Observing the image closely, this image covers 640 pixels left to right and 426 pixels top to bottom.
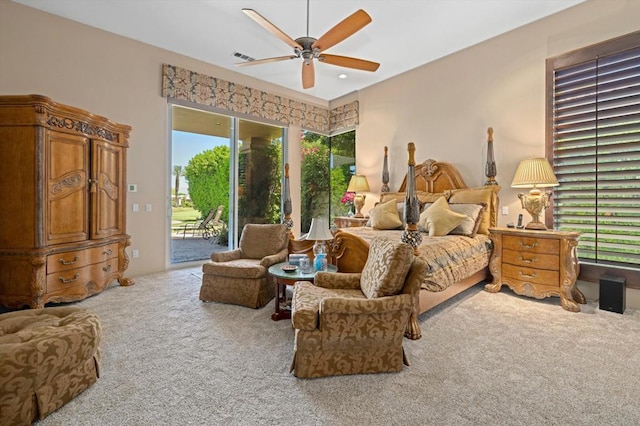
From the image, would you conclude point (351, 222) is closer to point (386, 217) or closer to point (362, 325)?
point (386, 217)

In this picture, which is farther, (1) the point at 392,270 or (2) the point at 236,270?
(2) the point at 236,270

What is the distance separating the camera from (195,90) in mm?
4996

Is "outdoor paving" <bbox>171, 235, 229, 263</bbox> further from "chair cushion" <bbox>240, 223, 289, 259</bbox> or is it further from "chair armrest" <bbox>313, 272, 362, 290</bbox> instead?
"chair armrest" <bbox>313, 272, 362, 290</bbox>

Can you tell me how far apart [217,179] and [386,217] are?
123 inches

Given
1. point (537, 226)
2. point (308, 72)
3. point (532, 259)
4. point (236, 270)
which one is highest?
point (308, 72)

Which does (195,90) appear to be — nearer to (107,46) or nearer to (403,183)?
(107,46)

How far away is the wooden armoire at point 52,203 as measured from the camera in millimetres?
3037

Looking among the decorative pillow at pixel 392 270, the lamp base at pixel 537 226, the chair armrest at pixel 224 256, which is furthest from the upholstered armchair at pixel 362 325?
the lamp base at pixel 537 226

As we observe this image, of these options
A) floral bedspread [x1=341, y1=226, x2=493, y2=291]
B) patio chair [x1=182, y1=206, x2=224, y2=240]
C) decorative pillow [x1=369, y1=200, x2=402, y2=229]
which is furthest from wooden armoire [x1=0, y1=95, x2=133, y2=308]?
decorative pillow [x1=369, y1=200, x2=402, y2=229]

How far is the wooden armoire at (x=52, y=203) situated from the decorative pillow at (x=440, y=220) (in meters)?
4.07

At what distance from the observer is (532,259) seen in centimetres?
351

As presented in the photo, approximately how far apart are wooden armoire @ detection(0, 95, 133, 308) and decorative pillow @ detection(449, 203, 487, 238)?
4.39 metres

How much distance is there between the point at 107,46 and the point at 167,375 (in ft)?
14.6

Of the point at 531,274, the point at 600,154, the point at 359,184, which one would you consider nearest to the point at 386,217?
the point at 359,184
